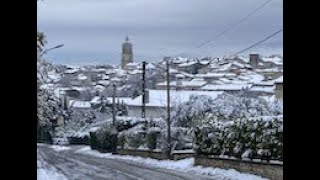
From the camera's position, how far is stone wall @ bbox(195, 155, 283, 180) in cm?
1531

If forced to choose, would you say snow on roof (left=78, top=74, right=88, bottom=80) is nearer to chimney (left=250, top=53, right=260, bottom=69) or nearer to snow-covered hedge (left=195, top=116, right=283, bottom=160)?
chimney (left=250, top=53, right=260, bottom=69)

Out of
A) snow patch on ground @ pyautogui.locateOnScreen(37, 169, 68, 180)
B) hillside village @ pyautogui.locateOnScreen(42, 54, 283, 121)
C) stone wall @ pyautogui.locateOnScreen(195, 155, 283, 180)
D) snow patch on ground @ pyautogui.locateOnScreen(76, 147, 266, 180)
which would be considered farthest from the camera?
hillside village @ pyautogui.locateOnScreen(42, 54, 283, 121)

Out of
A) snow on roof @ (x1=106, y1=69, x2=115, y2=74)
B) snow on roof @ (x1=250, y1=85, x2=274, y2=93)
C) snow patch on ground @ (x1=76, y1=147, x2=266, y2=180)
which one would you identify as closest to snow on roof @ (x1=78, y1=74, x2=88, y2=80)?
snow on roof @ (x1=106, y1=69, x2=115, y2=74)

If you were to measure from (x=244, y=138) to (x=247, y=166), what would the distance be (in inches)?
32.1

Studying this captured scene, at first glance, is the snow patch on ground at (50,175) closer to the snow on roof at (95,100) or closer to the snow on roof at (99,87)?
the snow on roof at (95,100)

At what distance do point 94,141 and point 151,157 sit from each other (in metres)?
7.97

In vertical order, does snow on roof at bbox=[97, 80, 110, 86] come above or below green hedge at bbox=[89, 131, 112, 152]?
above

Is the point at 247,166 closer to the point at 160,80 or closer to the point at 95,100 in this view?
the point at 95,100

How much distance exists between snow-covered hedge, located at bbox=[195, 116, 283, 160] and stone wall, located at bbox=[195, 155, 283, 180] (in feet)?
0.61

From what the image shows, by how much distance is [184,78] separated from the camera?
3925 cm

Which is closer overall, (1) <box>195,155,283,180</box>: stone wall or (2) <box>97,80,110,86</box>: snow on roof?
(1) <box>195,155,283,180</box>: stone wall

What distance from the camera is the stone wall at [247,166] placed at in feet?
50.2

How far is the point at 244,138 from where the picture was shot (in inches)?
672
